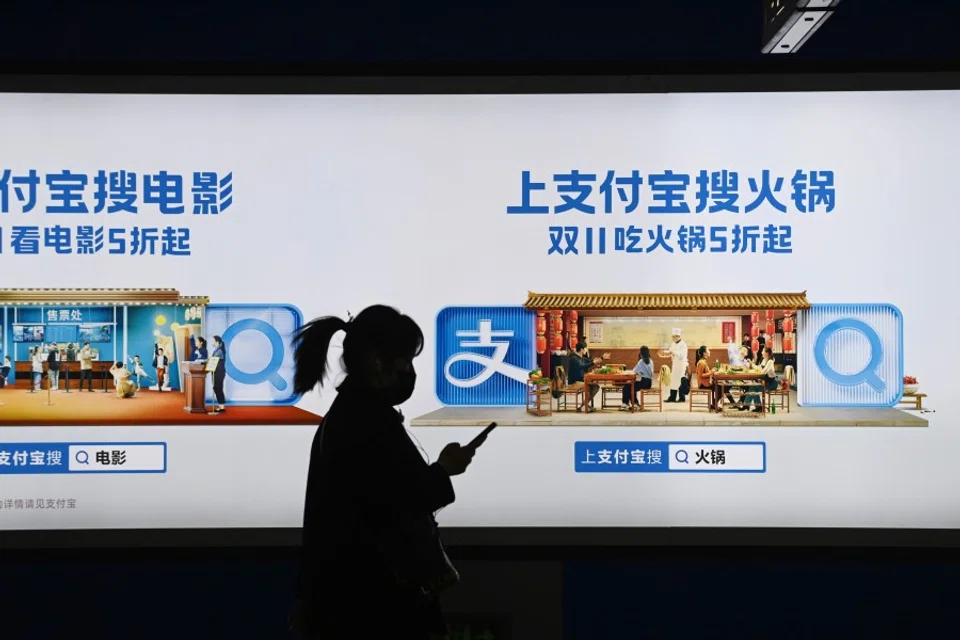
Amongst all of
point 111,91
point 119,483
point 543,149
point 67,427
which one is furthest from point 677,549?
point 111,91

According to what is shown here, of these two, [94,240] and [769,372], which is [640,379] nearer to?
[769,372]

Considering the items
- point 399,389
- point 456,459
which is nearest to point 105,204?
point 399,389

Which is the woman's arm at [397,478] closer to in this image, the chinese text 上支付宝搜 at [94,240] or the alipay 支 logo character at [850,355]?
the chinese text 上支付宝搜 at [94,240]

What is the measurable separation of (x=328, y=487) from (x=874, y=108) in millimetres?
2426

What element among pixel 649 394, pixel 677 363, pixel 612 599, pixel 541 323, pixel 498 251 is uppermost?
pixel 498 251

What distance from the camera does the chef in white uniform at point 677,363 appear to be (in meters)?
2.93

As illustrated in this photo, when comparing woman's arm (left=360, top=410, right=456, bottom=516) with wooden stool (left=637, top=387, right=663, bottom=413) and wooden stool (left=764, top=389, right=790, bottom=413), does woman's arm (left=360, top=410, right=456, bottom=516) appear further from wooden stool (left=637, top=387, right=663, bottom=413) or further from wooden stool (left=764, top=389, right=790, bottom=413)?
wooden stool (left=764, top=389, right=790, bottom=413)

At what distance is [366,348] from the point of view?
6.49 ft

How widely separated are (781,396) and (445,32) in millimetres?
1900

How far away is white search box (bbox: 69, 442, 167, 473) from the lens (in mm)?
2904

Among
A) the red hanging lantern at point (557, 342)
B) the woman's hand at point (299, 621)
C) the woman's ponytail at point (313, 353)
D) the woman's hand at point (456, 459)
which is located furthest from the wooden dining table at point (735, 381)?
the woman's hand at point (299, 621)

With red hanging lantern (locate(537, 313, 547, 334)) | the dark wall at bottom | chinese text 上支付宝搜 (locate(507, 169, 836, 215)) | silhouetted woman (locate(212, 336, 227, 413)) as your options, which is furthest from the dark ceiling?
the dark wall at bottom

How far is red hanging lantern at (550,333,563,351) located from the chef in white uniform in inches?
16.0

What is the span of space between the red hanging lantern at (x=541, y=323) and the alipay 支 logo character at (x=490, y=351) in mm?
22
